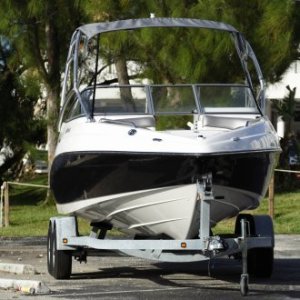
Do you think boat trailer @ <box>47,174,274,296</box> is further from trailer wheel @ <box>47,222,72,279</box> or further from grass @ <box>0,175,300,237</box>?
grass @ <box>0,175,300,237</box>

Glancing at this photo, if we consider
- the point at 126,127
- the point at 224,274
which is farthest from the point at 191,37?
the point at 126,127

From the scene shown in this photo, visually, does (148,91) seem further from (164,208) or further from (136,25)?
(164,208)

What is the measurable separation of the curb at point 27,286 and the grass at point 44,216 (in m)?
5.56

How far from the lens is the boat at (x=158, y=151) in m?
9.66

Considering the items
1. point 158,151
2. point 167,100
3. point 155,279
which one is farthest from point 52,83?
point 158,151

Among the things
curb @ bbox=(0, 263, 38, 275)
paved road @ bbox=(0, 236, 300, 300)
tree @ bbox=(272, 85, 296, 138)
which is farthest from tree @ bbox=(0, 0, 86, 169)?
curb @ bbox=(0, 263, 38, 275)

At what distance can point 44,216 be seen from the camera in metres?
22.1

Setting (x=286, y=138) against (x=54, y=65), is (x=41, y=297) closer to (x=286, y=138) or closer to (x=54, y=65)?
(x=54, y=65)

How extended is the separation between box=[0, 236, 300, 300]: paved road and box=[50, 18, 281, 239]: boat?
0.66 metres

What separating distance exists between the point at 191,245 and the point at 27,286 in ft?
5.95

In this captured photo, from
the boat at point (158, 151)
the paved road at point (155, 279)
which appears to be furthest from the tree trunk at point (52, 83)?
the boat at point (158, 151)

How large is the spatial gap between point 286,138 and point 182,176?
60.7 feet

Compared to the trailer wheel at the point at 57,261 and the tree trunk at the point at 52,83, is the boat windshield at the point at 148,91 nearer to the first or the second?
the trailer wheel at the point at 57,261

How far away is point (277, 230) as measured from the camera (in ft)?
59.2
